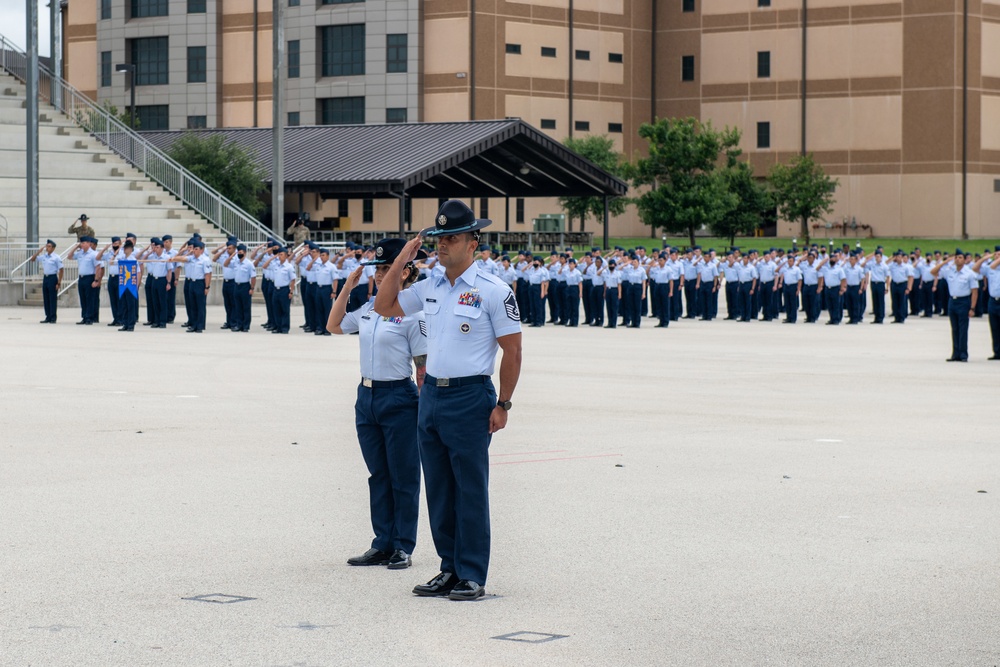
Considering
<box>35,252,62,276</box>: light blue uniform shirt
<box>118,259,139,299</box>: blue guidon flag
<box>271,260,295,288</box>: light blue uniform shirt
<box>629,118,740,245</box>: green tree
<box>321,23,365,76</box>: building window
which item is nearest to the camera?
<box>118,259,139,299</box>: blue guidon flag

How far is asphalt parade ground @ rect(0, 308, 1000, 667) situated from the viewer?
22.5 ft

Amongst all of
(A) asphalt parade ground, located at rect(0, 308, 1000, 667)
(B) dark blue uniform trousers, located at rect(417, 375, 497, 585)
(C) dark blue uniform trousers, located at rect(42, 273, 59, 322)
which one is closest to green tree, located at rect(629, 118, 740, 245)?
(C) dark blue uniform trousers, located at rect(42, 273, 59, 322)

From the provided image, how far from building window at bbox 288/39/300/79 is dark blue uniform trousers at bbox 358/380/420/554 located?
70388mm

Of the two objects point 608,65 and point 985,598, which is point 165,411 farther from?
point 608,65

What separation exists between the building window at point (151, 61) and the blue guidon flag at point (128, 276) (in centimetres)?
5121

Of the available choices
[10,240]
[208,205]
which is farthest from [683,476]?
[208,205]

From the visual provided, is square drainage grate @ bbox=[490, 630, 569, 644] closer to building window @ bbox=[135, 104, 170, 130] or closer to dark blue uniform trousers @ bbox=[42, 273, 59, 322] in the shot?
dark blue uniform trousers @ bbox=[42, 273, 59, 322]

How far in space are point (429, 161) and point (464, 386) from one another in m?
42.5

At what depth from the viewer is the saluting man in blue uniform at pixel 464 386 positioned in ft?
25.0

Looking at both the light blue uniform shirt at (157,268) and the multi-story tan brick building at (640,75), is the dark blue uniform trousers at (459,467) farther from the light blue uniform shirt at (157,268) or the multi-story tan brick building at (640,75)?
the multi-story tan brick building at (640,75)

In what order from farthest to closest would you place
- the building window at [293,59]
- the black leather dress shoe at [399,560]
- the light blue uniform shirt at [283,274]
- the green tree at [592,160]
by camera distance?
the building window at [293,59] → the green tree at [592,160] → the light blue uniform shirt at [283,274] → the black leather dress shoe at [399,560]

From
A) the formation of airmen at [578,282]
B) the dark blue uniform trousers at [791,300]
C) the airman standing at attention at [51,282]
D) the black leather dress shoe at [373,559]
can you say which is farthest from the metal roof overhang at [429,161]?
the black leather dress shoe at [373,559]

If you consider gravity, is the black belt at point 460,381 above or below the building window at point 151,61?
below

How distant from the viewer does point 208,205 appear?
155 feet
